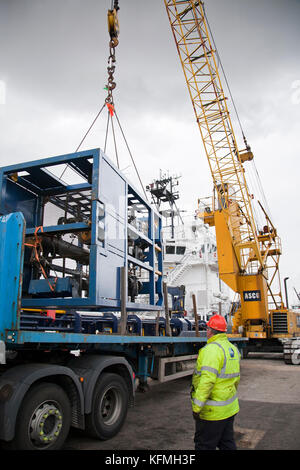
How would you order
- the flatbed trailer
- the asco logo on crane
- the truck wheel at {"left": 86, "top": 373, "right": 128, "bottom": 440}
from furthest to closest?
the asco logo on crane → the truck wheel at {"left": 86, "top": 373, "right": 128, "bottom": 440} → the flatbed trailer

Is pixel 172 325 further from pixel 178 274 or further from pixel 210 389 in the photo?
pixel 178 274

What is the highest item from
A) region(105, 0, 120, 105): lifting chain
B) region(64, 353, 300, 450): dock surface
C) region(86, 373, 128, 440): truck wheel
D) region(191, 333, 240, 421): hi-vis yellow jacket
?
region(105, 0, 120, 105): lifting chain

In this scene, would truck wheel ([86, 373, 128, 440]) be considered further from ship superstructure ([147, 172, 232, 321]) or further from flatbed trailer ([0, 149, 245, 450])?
ship superstructure ([147, 172, 232, 321])

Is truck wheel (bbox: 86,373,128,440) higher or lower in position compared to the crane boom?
lower

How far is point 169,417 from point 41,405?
10.1 ft

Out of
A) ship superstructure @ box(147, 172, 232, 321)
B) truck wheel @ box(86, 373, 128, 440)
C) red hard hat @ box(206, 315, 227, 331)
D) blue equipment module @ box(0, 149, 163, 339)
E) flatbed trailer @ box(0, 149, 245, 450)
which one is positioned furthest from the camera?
ship superstructure @ box(147, 172, 232, 321)

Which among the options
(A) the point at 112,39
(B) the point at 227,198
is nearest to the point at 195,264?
(B) the point at 227,198

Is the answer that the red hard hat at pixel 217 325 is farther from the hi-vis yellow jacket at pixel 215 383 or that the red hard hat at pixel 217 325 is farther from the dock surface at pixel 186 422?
the dock surface at pixel 186 422

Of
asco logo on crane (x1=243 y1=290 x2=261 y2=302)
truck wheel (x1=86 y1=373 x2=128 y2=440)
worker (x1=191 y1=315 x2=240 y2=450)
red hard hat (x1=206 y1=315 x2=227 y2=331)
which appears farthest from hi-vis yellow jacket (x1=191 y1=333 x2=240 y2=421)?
asco logo on crane (x1=243 y1=290 x2=261 y2=302)

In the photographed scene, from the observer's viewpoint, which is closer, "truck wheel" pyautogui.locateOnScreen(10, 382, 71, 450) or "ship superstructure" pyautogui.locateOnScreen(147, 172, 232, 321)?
"truck wheel" pyautogui.locateOnScreen(10, 382, 71, 450)

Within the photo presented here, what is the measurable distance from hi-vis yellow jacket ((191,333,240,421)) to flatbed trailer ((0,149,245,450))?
69.7 inches

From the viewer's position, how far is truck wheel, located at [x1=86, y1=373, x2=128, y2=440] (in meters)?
4.71

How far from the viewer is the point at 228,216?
1723 cm

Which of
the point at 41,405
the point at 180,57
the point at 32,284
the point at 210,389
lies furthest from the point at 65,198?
the point at 180,57
